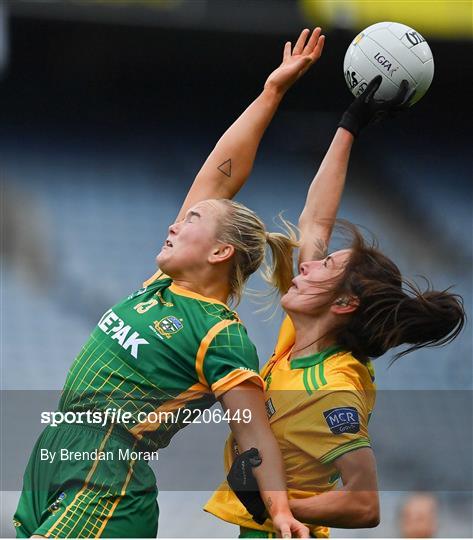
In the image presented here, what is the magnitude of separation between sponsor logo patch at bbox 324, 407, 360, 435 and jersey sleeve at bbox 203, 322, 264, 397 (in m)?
0.18

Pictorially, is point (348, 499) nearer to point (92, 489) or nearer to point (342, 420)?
point (342, 420)

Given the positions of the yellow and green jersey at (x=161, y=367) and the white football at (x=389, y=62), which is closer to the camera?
the yellow and green jersey at (x=161, y=367)

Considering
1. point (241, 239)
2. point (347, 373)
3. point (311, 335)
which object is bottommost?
point (347, 373)

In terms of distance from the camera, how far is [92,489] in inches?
97.3

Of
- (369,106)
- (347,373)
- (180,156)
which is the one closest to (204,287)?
(347,373)

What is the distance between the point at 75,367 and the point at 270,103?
93 centimetres

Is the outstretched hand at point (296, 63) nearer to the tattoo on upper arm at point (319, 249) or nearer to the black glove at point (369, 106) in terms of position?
the black glove at point (369, 106)

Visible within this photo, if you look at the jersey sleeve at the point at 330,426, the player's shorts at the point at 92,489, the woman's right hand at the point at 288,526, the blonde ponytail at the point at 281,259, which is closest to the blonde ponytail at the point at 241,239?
the blonde ponytail at the point at 281,259

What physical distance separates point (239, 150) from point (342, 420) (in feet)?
2.77

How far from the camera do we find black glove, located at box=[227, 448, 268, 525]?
2.41 meters

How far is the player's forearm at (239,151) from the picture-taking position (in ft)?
9.62

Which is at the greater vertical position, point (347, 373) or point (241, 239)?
point (241, 239)

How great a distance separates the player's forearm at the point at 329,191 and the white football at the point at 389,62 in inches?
6.7

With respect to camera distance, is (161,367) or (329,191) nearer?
(161,367)
